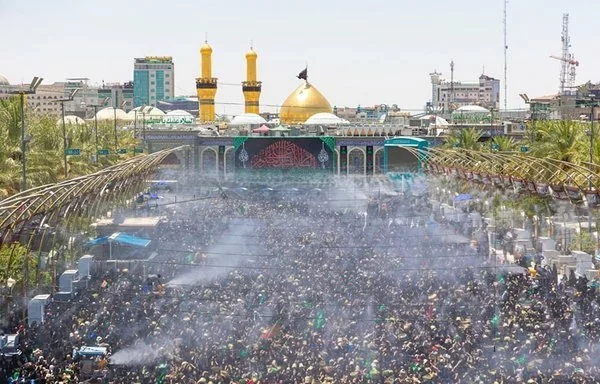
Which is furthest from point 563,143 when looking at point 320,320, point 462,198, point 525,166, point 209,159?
point 209,159

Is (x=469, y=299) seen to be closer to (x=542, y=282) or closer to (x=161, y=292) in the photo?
(x=542, y=282)

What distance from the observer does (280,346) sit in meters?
18.3

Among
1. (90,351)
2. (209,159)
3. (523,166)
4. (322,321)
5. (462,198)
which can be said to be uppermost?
(523,166)

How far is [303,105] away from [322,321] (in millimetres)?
55943

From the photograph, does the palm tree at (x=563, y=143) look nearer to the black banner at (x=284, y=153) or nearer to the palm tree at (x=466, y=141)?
the palm tree at (x=466, y=141)

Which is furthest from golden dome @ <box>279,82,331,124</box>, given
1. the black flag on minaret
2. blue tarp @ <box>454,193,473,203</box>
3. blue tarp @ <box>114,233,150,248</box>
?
blue tarp @ <box>114,233,150,248</box>

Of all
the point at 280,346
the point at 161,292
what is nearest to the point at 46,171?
the point at 161,292

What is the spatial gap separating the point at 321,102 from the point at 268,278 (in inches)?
2043

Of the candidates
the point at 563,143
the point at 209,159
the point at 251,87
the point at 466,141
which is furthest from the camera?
the point at 251,87

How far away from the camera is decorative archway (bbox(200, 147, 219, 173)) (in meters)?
65.6

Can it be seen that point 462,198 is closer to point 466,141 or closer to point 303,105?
point 466,141

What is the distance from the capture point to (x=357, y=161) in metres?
65.2

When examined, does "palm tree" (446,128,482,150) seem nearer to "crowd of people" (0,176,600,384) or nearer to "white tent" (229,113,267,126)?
"white tent" (229,113,267,126)

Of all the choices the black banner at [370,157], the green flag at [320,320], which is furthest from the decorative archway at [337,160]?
the green flag at [320,320]
